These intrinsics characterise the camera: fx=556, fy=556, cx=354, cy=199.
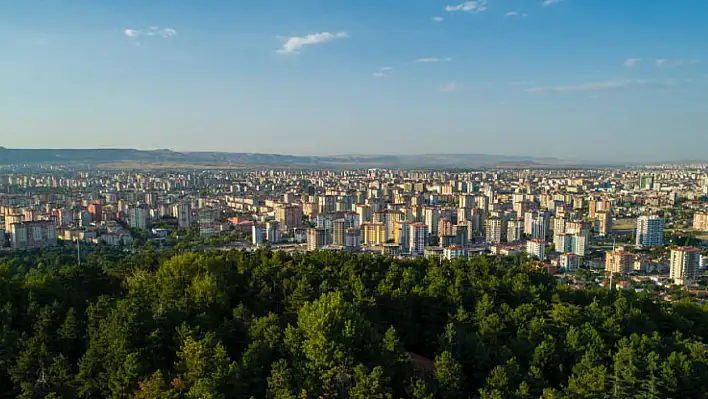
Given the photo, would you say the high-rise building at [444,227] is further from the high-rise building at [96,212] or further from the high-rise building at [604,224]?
the high-rise building at [96,212]

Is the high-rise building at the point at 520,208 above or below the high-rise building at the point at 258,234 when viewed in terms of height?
above

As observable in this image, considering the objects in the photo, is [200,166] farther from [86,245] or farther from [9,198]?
[86,245]

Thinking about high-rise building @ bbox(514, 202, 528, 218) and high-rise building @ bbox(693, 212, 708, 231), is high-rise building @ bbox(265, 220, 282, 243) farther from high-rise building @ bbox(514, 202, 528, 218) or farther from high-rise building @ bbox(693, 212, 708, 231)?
Result: high-rise building @ bbox(693, 212, 708, 231)

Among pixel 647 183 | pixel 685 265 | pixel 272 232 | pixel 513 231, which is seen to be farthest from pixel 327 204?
pixel 647 183

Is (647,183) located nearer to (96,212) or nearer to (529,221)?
(529,221)

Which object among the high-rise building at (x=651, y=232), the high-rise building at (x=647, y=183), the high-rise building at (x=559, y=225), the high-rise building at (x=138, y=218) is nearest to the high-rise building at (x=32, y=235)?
the high-rise building at (x=138, y=218)
